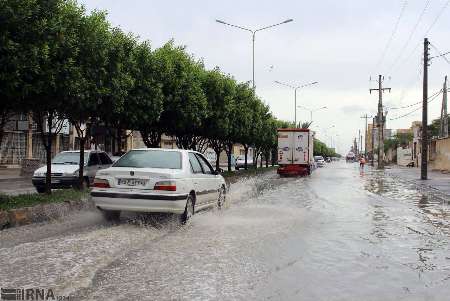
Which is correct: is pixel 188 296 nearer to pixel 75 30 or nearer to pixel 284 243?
pixel 284 243

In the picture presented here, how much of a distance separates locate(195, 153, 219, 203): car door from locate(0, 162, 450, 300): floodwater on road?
611mm

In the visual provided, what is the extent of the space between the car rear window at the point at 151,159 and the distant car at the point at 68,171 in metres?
7.87

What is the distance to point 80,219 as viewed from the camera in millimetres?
11203

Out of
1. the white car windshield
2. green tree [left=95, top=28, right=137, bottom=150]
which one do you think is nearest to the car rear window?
green tree [left=95, top=28, right=137, bottom=150]

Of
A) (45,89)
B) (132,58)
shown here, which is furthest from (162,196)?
(132,58)

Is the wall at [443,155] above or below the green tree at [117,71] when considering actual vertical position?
below

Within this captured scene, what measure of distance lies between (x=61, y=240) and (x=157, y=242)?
143 cm

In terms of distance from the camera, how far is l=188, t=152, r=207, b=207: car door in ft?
35.3

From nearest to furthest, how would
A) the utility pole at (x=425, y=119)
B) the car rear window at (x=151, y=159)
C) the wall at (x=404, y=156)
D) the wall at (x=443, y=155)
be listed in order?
1. the car rear window at (x=151, y=159)
2. the utility pole at (x=425, y=119)
3. the wall at (x=443, y=155)
4. the wall at (x=404, y=156)

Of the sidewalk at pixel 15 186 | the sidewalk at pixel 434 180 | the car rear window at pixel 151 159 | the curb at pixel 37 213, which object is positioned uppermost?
the car rear window at pixel 151 159

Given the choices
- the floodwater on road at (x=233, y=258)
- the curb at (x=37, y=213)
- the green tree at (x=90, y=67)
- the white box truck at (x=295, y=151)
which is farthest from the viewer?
the white box truck at (x=295, y=151)

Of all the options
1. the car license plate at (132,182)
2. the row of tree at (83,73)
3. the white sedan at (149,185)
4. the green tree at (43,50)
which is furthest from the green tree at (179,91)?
the car license plate at (132,182)

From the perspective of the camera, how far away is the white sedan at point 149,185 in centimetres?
962

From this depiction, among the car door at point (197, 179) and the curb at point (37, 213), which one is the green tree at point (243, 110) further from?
the car door at point (197, 179)
